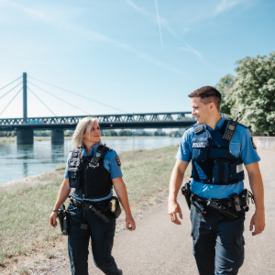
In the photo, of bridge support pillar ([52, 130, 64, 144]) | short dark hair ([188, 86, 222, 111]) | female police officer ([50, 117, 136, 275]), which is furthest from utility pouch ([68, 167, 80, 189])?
bridge support pillar ([52, 130, 64, 144])

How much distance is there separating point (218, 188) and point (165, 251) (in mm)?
1844

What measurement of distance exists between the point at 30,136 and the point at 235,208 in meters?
78.1

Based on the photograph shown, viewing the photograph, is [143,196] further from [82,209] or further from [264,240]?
[82,209]

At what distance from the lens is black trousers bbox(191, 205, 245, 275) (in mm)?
2256

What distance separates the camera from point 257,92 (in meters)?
28.3

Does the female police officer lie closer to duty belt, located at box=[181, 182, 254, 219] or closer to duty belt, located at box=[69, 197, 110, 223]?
duty belt, located at box=[69, 197, 110, 223]

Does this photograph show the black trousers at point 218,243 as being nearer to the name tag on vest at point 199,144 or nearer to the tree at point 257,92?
the name tag on vest at point 199,144

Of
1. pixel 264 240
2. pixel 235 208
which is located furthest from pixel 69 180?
pixel 264 240

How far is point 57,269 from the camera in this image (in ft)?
11.0

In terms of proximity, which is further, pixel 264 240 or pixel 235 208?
pixel 264 240

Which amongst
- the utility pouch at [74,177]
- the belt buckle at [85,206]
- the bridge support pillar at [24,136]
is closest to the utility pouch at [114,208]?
→ the belt buckle at [85,206]

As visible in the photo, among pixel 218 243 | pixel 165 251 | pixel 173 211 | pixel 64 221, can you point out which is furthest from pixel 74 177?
pixel 165 251

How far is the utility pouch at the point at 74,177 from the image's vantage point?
272 cm

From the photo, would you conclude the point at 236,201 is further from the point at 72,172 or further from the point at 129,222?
the point at 72,172
